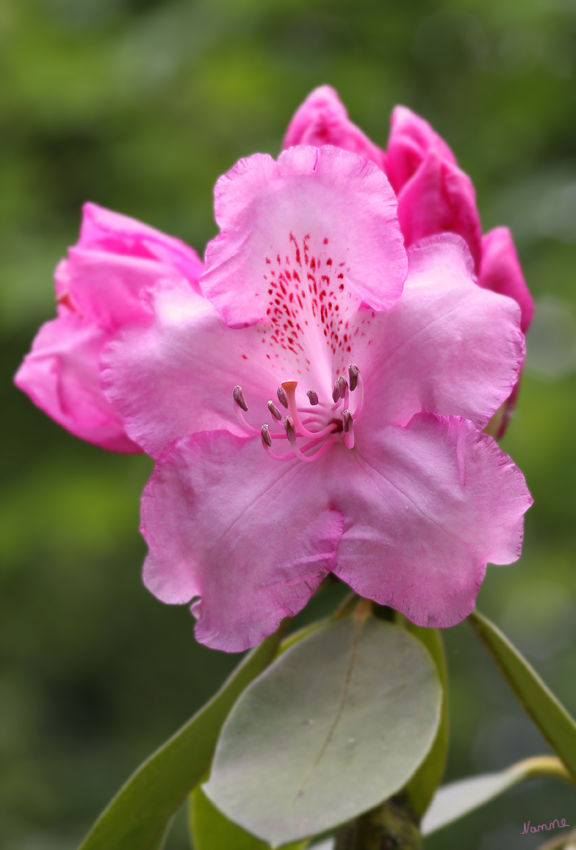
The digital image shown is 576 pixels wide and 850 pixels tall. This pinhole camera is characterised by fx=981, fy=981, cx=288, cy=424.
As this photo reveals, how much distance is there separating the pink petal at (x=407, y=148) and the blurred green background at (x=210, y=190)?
1.48 meters

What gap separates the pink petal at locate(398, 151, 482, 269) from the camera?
2.33 feet

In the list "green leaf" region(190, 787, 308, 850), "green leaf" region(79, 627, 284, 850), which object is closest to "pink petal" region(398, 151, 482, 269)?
"green leaf" region(79, 627, 284, 850)

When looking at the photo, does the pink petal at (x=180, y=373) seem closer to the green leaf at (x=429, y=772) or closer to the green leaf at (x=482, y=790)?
the green leaf at (x=429, y=772)

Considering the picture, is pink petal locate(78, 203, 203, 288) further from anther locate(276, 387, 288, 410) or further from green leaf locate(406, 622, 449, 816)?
green leaf locate(406, 622, 449, 816)

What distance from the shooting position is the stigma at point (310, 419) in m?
0.63

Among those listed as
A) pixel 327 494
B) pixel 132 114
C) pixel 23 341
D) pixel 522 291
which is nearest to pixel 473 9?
pixel 132 114

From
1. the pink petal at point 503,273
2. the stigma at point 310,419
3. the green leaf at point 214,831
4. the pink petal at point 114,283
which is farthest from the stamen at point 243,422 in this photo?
the green leaf at point 214,831

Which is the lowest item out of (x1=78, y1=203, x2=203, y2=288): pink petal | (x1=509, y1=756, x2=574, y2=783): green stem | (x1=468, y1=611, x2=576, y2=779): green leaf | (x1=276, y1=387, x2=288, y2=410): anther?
(x1=509, y1=756, x2=574, y2=783): green stem

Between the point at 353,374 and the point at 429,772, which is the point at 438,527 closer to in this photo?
the point at 353,374

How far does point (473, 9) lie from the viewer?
2559 mm

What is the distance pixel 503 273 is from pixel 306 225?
0.18m

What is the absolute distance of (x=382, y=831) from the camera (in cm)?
72

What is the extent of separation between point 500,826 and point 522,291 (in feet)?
8.33

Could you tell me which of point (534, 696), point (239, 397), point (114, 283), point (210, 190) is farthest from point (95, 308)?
point (210, 190)
